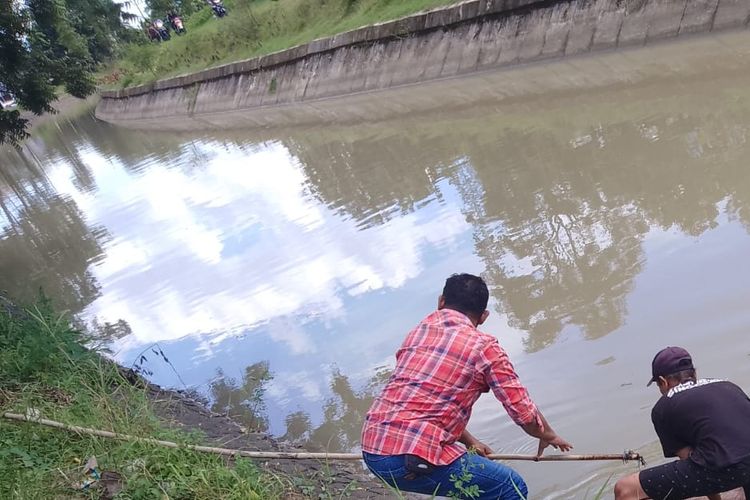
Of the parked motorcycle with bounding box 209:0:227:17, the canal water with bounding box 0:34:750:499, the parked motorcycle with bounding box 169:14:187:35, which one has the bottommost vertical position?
the canal water with bounding box 0:34:750:499

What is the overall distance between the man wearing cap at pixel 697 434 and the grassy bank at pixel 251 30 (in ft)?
48.4

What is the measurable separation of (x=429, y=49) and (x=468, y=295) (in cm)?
1482

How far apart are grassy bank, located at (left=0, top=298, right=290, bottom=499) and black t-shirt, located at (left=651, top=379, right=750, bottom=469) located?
6.56ft

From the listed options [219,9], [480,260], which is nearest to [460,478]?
[480,260]

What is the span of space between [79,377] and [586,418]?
368 centimetres

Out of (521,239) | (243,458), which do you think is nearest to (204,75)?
(521,239)

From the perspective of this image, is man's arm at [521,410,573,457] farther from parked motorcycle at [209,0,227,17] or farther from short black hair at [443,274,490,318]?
parked motorcycle at [209,0,227,17]

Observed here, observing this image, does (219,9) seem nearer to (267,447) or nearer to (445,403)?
(267,447)

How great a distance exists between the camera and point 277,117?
21609mm

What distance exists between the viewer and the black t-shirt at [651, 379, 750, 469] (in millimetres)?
2646

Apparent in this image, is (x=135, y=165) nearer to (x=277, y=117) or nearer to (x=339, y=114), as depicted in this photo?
(x=277, y=117)

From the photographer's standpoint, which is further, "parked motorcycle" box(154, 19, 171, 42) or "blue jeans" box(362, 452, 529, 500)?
"parked motorcycle" box(154, 19, 171, 42)

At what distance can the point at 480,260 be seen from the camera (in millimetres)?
6750

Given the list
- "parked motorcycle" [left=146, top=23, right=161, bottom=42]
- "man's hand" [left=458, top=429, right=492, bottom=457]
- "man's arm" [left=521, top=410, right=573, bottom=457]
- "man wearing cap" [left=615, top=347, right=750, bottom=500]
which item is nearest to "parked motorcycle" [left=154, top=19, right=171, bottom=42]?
"parked motorcycle" [left=146, top=23, right=161, bottom=42]
